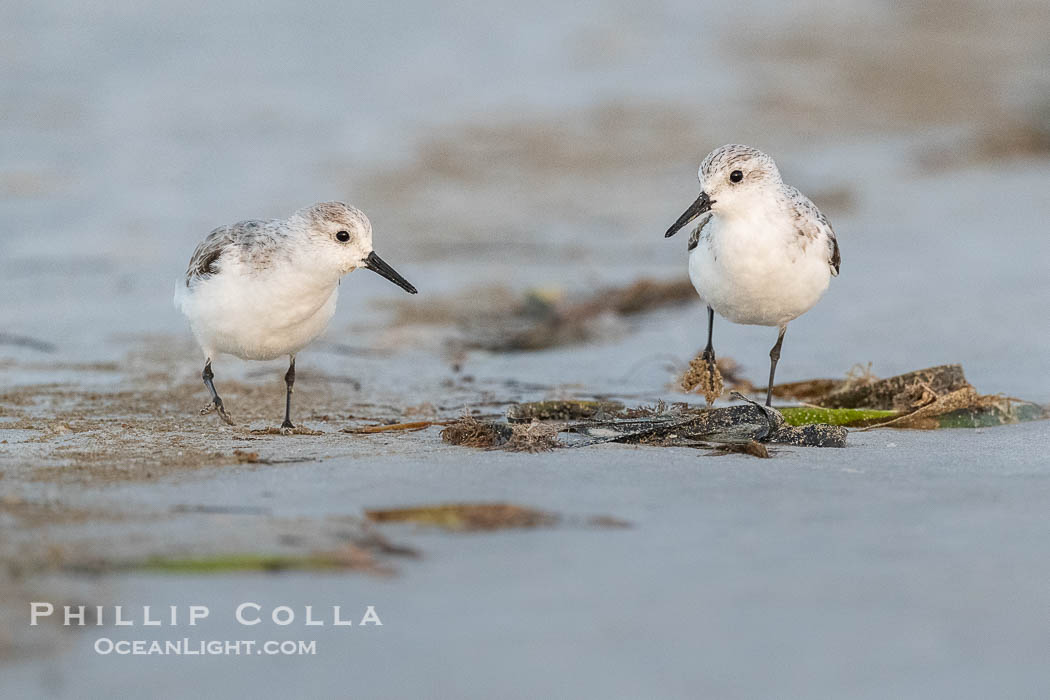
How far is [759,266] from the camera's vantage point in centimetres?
488

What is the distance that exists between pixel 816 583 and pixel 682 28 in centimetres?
1530

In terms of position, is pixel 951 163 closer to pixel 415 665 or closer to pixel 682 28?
pixel 682 28

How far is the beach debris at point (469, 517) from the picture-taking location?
3068 mm

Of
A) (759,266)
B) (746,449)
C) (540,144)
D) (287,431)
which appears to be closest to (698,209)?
(759,266)

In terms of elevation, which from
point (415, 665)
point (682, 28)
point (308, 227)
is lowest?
point (415, 665)

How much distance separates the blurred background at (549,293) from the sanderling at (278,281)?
0.42 metres

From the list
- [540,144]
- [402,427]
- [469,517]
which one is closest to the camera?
[469,517]

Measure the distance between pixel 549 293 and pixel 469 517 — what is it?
4.63m

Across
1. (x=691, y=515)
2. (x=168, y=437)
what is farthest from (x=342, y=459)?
(x=691, y=515)

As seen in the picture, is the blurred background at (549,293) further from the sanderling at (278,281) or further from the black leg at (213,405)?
the sanderling at (278,281)

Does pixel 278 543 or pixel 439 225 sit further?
pixel 439 225

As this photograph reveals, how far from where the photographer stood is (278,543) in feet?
9.52

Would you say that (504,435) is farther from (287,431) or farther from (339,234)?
(339,234)

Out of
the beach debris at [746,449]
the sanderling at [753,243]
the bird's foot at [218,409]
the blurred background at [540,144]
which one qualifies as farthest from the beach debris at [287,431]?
the blurred background at [540,144]
